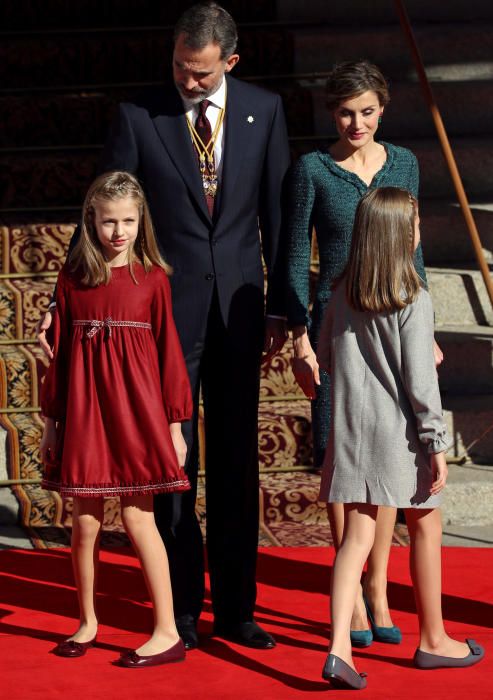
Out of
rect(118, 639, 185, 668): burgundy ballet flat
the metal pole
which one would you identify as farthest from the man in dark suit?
the metal pole

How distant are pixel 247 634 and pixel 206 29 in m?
1.58

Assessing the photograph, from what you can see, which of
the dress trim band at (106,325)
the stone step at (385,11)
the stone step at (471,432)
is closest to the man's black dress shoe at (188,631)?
the dress trim band at (106,325)

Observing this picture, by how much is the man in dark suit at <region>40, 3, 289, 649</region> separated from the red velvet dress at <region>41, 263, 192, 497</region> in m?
0.18

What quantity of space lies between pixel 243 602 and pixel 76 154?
142 inches

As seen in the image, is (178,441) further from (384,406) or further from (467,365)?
(467,365)

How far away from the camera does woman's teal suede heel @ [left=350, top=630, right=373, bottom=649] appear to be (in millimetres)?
3848

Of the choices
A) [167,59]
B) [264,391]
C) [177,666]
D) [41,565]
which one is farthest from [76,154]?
[177,666]

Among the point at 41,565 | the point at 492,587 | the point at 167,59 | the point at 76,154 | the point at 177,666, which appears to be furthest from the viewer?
the point at 167,59

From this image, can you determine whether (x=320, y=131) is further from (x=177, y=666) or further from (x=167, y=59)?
(x=177, y=666)

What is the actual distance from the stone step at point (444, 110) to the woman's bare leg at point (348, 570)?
12.5 ft

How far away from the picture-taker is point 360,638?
3850 millimetres

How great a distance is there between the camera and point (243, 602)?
3.94 m

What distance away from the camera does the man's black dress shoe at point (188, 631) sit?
3855 mm

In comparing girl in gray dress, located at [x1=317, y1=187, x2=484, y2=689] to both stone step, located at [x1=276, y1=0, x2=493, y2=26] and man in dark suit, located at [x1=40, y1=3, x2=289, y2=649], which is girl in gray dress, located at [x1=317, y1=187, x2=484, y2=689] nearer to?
man in dark suit, located at [x1=40, y1=3, x2=289, y2=649]
